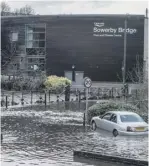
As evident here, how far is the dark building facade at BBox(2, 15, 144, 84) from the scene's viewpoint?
71812mm

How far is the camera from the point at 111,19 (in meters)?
71.9

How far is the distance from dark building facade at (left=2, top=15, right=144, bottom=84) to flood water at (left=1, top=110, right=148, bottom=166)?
46057mm

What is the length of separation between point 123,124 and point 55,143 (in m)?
3.99

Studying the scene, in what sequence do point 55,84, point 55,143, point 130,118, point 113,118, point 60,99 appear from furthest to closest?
point 55,84 → point 60,99 → point 113,118 → point 130,118 → point 55,143

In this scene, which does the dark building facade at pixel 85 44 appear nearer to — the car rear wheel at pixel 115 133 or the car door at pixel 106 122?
the car door at pixel 106 122

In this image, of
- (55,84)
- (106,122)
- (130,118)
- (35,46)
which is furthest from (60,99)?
(35,46)

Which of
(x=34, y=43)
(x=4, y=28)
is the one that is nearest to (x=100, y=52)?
(x=34, y=43)

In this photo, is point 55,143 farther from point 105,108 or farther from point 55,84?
point 55,84

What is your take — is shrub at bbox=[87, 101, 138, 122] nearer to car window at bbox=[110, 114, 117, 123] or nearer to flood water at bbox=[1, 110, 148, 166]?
flood water at bbox=[1, 110, 148, 166]

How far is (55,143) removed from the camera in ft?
59.5

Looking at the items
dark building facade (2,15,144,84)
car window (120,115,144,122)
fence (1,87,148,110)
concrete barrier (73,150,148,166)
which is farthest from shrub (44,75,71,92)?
concrete barrier (73,150,148,166)

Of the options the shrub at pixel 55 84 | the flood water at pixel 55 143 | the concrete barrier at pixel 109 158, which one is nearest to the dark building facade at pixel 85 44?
the shrub at pixel 55 84

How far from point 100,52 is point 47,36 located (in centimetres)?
910

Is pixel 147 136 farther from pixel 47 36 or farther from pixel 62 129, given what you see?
pixel 47 36
